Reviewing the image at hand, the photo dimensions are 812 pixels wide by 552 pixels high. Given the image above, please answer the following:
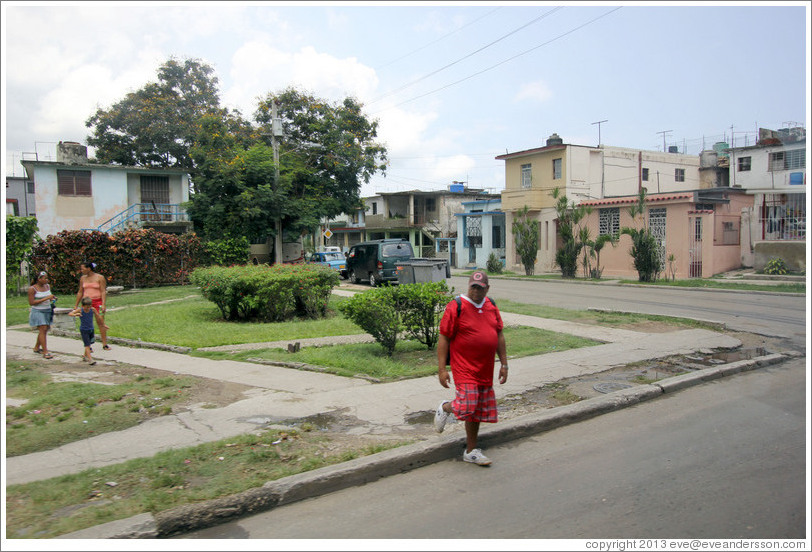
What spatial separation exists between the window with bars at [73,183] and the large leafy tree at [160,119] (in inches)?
232

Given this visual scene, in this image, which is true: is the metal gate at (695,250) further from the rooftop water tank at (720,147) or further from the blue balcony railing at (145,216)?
the blue balcony railing at (145,216)

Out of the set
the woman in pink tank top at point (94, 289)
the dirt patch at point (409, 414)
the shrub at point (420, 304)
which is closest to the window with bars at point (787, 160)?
the dirt patch at point (409, 414)

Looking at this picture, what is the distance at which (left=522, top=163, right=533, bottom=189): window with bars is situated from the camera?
35.2 m

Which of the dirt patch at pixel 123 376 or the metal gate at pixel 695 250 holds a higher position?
the metal gate at pixel 695 250

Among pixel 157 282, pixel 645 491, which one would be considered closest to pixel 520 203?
pixel 157 282

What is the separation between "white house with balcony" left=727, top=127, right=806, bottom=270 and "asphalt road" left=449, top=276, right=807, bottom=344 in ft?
20.2

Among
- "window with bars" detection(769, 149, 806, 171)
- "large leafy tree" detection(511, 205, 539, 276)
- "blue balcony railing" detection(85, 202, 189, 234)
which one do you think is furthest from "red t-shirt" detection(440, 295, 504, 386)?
"window with bars" detection(769, 149, 806, 171)

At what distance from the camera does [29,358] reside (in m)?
9.77

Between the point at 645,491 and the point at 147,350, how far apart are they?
896 cm

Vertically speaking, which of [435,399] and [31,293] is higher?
[31,293]

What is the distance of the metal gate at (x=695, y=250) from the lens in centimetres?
2498

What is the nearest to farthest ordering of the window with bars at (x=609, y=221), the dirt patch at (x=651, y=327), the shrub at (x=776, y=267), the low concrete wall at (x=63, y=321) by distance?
the dirt patch at (x=651, y=327), the low concrete wall at (x=63, y=321), the shrub at (x=776, y=267), the window with bars at (x=609, y=221)

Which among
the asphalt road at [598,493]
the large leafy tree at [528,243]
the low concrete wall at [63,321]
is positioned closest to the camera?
the asphalt road at [598,493]

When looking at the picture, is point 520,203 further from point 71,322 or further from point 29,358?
point 29,358
